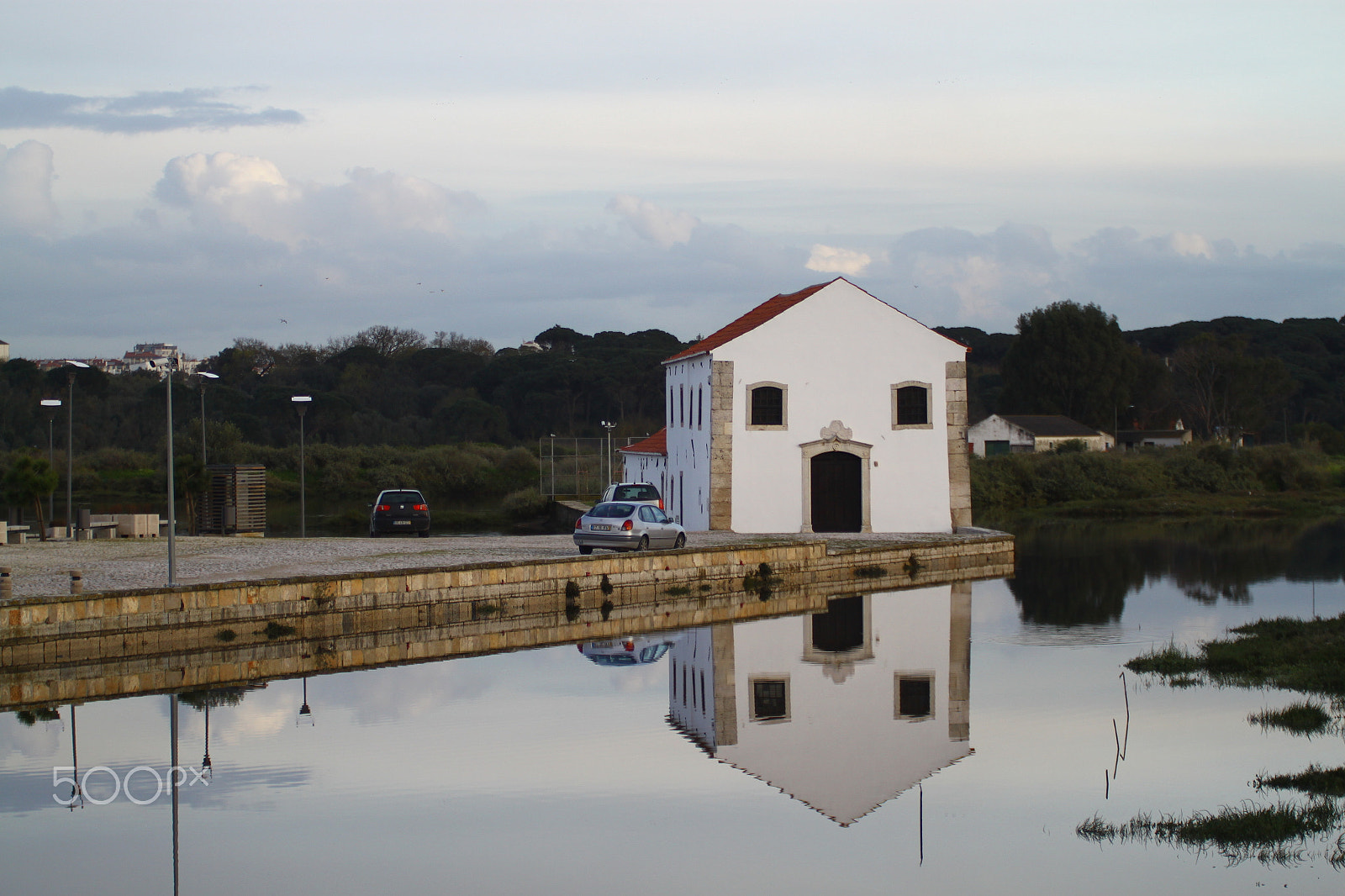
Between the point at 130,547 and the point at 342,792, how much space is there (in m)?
16.5

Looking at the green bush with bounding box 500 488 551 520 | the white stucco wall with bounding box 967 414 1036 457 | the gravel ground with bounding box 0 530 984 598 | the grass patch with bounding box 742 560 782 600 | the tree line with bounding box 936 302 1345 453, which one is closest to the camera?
the gravel ground with bounding box 0 530 984 598

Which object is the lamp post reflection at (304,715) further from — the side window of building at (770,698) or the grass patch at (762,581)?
the grass patch at (762,581)

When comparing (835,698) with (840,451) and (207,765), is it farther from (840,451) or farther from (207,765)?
(840,451)

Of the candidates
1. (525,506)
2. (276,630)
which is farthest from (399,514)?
(525,506)

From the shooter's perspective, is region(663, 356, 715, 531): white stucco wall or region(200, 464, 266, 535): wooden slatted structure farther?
region(200, 464, 266, 535): wooden slatted structure

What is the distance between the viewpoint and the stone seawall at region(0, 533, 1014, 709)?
15.4 m

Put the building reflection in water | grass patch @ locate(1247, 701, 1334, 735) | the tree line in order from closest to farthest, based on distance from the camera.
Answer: the building reflection in water → grass patch @ locate(1247, 701, 1334, 735) → the tree line

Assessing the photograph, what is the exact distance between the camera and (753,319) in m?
32.4

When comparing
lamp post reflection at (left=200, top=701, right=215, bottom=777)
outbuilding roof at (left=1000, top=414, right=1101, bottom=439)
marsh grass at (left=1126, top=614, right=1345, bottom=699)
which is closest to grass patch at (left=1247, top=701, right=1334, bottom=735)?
marsh grass at (left=1126, top=614, right=1345, bottom=699)

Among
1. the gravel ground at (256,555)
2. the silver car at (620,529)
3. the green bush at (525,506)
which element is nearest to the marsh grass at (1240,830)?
the gravel ground at (256,555)

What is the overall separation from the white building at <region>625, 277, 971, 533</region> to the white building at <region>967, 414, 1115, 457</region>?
141 feet

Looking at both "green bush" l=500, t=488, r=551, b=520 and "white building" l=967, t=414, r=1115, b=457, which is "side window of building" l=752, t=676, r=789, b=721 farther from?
"white building" l=967, t=414, r=1115, b=457

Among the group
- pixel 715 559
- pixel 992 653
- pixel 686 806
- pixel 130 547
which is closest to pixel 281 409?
pixel 130 547

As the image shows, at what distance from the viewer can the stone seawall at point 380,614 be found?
50.4 feet
